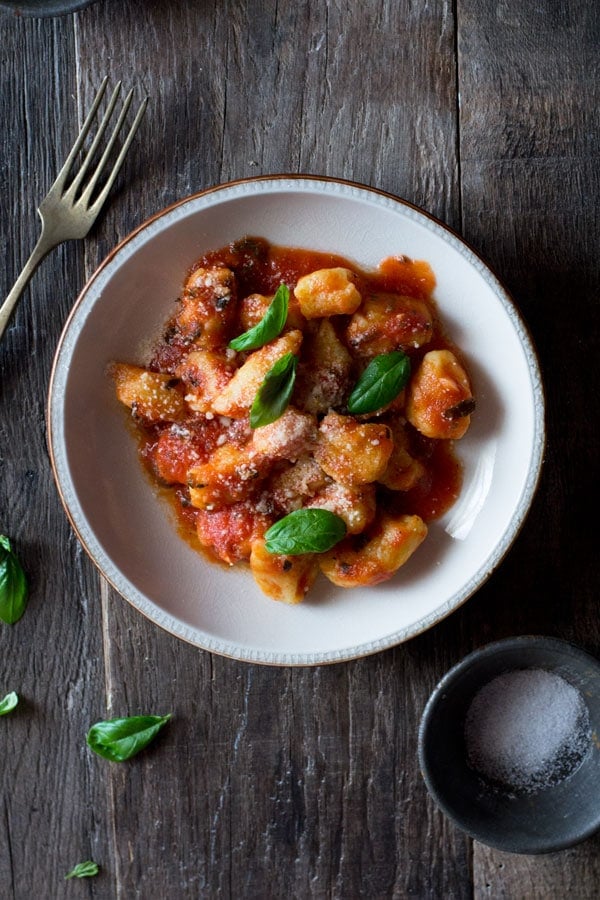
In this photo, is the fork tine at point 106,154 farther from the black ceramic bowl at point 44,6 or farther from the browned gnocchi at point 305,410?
the browned gnocchi at point 305,410

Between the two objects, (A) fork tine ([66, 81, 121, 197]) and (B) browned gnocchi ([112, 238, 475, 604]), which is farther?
(A) fork tine ([66, 81, 121, 197])

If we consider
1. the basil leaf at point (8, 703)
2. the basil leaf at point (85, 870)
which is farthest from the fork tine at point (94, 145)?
the basil leaf at point (85, 870)

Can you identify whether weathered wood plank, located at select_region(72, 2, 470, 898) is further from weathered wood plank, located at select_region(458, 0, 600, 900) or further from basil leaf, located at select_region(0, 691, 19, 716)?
basil leaf, located at select_region(0, 691, 19, 716)

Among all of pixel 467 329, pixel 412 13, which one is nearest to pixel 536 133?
pixel 412 13

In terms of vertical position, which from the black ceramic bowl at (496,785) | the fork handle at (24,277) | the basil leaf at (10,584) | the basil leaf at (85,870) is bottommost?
the basil leaf at (85,870)

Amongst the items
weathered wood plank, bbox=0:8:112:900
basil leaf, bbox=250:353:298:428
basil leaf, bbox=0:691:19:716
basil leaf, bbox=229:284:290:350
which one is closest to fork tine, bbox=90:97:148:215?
weathered wood plank, bbox=0:8:112:900

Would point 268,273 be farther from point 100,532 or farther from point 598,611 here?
point 598,611

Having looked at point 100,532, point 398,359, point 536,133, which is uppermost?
point 536,133
